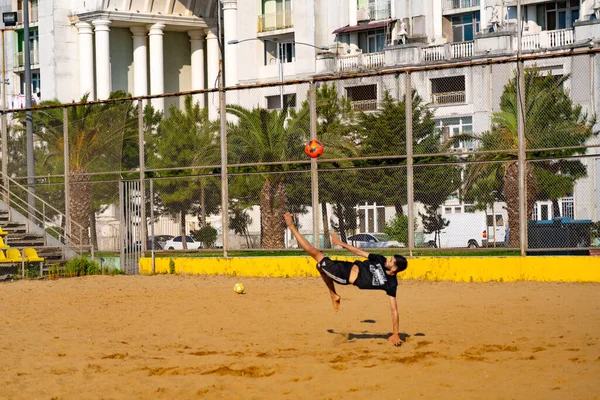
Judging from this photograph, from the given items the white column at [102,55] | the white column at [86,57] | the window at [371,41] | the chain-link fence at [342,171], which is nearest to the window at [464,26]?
the window at [371,41]

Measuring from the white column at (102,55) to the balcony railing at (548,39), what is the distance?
30.1 meters

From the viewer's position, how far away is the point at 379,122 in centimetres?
2327

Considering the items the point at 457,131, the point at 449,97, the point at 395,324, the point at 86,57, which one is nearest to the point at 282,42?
the point at 449,97

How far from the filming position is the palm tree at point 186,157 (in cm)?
2470

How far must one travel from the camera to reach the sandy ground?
33.6 ft

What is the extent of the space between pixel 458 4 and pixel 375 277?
5296 cm

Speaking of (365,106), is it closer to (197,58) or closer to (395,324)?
(395,324)

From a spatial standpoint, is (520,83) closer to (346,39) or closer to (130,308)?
(130,308)

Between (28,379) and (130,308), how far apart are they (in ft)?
21.2

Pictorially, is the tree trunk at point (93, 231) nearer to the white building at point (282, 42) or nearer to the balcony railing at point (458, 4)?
the white building at point (282, 42)

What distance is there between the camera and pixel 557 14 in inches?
2350

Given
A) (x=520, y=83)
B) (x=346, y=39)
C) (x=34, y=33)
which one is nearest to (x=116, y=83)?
(x=34, y=33)

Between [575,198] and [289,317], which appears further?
[575,198]

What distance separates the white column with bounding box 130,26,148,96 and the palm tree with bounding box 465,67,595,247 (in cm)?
5534
